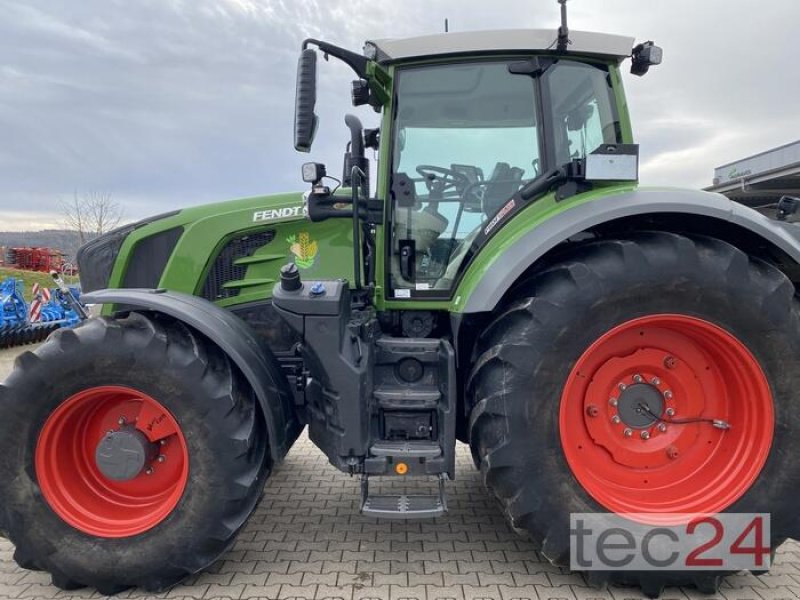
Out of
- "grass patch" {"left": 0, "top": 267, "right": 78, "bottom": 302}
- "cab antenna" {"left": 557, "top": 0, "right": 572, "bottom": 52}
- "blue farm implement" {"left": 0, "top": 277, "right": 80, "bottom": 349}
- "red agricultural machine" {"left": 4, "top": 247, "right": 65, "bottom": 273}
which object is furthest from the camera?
"red agricultural machine" {"left": 4, "top": 247, "right": 65, "bottom": 273}

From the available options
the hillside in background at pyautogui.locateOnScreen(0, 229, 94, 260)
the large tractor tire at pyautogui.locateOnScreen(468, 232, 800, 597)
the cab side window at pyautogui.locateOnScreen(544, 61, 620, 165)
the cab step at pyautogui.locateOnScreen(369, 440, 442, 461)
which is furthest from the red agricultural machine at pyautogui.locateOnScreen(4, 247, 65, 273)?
the large tractor tire at pyautogui.locateOnScreen(468, 232, 800, 597)

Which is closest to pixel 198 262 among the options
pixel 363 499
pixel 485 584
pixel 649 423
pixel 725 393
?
pixel 363 499

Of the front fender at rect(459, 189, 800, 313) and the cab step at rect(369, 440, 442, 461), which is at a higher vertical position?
the front fender at rect(459, 189, 800, 313)

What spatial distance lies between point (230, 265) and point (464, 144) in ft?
5.00

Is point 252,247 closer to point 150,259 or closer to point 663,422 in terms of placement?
point 150,259

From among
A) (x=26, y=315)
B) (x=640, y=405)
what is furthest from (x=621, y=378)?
(x=26, y=315)

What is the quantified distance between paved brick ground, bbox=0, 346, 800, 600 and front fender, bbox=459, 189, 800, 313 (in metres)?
1.27

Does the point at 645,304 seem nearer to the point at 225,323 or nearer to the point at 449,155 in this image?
the point at 449,155

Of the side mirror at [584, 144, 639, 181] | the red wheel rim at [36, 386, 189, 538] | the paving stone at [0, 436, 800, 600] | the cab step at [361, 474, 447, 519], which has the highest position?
the side mirror at [584, 144, 639, 181]

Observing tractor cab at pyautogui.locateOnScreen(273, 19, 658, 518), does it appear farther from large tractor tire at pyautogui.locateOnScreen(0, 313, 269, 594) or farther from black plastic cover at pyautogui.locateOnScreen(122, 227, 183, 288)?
black plastic cover at pyautogui.locateOnScreen(122, 227, 183, 288)

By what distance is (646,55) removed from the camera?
3.00 meters

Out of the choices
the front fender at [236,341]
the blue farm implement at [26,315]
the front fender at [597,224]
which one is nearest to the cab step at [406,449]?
the front fender at [236,341]

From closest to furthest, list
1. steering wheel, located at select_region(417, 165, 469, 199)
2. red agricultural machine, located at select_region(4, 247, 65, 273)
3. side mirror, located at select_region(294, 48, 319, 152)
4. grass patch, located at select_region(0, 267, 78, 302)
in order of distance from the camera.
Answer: side mirror, located at select_region(294, 48, 319, 152) → steering wheel, located at select_region(417, 165, 469, 199) → grass patch, located at select_region(0, 267, 78, 302) → red agricultural machine, located at select_region(4, 247, 65, 273)

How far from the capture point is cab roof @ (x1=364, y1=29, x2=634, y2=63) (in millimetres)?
2924
